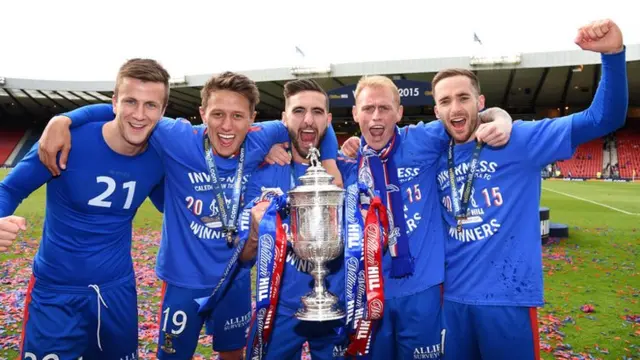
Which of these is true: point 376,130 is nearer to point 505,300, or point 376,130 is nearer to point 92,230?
point 505,300

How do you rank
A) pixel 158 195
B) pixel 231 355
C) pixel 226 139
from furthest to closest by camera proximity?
1. pixel 158 195
2. pixel 231 355
3. pixel 226 139

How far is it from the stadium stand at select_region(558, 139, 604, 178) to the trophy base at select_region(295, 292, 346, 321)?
41.9 metres

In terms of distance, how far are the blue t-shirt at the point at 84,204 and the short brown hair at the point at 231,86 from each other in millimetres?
597

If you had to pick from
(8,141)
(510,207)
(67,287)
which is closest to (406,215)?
(510,207)

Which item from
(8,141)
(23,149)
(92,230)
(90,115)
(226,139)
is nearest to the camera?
(92,230)

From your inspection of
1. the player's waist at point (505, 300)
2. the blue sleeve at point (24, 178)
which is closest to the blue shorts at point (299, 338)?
the player's waist at point (505, 300)

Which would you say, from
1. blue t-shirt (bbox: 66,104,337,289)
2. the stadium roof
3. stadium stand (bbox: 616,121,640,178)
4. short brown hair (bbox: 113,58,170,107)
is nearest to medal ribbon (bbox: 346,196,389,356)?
blue t-shirt (bbox: 66,104,337,289)

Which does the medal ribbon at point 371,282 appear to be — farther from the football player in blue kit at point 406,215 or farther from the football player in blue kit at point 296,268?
the football player in blue kit at point 406,215

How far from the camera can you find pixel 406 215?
2.68 meters

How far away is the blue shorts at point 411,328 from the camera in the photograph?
255cm

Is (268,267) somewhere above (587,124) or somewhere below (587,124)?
below

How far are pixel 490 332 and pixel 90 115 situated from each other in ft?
8.80

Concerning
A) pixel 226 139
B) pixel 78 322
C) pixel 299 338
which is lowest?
pixel 299 338

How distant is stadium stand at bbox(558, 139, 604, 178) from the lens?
128 ft
